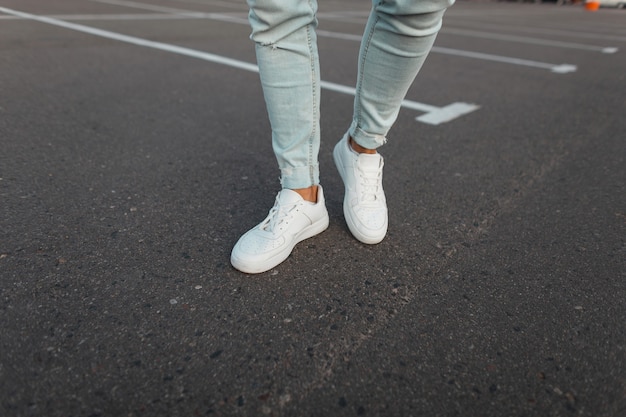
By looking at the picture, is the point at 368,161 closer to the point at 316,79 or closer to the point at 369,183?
the point at 369,183

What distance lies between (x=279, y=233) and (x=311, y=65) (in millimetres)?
520

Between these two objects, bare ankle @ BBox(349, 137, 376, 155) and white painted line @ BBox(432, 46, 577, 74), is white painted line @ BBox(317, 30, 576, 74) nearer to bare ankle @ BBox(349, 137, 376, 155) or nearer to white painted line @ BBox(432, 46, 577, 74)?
white painted line @ BBox(432, 46, 577, 74)

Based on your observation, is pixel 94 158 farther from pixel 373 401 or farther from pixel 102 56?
pixel 102 56

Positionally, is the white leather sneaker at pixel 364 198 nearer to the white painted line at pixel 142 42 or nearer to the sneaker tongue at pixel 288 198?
the sneaker tongue at pixel 288 198

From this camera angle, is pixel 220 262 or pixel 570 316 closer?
pixel 570 316

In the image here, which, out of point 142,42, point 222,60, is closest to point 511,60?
point 222,60

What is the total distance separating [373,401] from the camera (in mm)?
1093

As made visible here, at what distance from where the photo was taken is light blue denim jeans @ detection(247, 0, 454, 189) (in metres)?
1.37

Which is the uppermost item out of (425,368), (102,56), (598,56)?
(425,368)

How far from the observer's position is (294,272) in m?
1.52

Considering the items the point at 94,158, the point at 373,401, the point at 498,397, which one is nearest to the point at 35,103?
the point at 94,158

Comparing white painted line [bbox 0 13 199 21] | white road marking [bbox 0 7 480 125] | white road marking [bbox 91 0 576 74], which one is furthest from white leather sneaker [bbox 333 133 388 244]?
white painted line [bbox 0 13 199 21]

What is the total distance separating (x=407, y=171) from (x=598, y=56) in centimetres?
483

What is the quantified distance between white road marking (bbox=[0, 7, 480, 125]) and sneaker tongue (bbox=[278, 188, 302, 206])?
1640mm
